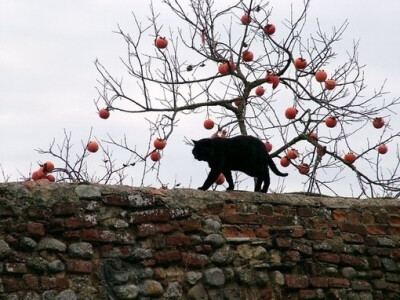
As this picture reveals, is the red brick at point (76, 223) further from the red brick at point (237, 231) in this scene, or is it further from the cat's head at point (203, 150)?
the cat's head at point (203, 150)

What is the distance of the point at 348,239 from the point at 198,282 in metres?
1.48

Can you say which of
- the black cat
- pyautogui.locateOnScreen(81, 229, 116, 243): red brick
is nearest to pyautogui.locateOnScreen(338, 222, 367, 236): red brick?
the black cat

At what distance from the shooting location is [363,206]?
7090 mm

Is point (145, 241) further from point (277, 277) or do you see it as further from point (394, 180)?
point (394, 180)

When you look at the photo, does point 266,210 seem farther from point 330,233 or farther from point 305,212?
point 330,233

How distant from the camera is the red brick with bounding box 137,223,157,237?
5.74 metres

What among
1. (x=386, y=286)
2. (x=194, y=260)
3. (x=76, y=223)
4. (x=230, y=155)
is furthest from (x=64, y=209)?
(x=386, y=286)

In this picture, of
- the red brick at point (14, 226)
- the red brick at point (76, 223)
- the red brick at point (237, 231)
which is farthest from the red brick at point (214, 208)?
the red brick at point (14, 226)

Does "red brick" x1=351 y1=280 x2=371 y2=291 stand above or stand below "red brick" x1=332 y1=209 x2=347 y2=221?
below

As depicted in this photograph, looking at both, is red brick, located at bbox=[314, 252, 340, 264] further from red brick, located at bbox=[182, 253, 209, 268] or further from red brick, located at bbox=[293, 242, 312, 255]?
red brick, located at bbox=[182, 253, 209, 268]

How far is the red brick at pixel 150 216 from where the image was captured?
18.9 feet

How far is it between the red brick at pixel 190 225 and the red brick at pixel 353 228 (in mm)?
1344

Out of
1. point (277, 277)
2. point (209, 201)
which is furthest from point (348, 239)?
point (209, 201)

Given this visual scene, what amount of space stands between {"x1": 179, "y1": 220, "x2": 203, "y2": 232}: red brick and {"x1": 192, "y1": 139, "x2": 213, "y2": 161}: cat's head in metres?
1.00
